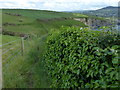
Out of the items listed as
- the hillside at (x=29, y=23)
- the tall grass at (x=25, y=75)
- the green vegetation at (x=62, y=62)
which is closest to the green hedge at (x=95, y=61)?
the green vegetation at (x=62, y=62)

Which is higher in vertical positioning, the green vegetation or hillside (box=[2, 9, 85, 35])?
hillside (box=[2, 9, 85, 35])

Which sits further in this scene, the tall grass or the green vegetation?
the tall grass

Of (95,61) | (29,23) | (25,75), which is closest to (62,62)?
(95,61)

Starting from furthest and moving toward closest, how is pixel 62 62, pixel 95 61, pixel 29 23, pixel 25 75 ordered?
pixel 29 23 < pixel 25 75 < pixel 62 62 < pixel 95 61

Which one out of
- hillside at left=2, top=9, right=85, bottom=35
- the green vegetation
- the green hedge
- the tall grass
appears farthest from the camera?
hillside at left=2, top=9, right=85, bottom=35

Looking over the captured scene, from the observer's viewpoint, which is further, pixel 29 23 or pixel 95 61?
pixel 29 23

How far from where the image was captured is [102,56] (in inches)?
98.3

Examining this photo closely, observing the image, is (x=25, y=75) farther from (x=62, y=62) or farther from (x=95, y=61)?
(x=95, y=61)

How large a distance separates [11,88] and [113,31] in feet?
14.8

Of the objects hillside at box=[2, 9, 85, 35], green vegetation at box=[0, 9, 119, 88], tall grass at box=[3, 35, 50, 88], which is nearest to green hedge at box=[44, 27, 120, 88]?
green vegetation at box=[0, 9, 119, 88]

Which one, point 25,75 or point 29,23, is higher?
point 29,23

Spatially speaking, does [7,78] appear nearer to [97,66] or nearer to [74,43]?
[74,43]

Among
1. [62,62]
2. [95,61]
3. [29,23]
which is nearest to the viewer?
[95,61]

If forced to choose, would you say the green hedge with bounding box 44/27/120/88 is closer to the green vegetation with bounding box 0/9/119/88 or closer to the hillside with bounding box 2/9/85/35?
the green vegetation with bounding box 0/9/119/88
